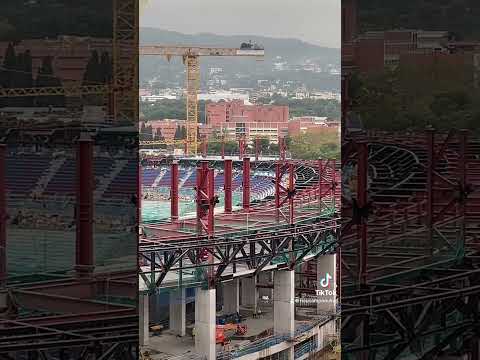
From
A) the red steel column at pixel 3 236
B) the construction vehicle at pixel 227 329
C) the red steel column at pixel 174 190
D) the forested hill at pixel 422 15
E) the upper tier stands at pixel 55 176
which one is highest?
the forested hill at pixel 422 15

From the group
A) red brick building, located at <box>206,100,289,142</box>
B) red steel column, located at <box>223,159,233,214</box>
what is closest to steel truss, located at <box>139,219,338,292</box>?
red steel column, located at <box>223,159,233,214</box>

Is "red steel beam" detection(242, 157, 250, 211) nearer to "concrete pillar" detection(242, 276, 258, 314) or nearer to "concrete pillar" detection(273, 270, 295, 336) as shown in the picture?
"concrete pillar" detection(242, 276, 258, 314)

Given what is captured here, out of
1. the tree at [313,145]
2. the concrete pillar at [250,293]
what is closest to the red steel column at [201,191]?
the concrete pillar at [250,293]

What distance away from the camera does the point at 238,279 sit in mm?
6043

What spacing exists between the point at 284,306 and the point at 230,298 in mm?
620

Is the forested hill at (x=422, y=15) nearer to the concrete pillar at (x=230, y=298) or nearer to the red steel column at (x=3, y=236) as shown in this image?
the red steel column at (x=3, y=236)

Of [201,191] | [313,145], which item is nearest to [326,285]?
[201,191]

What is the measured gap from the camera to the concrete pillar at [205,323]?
5.12m

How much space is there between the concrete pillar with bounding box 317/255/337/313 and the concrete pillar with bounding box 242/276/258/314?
509 mm

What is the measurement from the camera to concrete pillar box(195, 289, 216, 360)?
16.8 feet

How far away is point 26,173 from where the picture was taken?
53.0 inches

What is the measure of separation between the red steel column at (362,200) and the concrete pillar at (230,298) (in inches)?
193

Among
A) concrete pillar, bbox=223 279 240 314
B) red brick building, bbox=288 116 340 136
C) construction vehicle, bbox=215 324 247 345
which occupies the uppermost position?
red brick building, bbox=288 116 340 136

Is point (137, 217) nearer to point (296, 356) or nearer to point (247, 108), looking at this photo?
point (296, 356)
